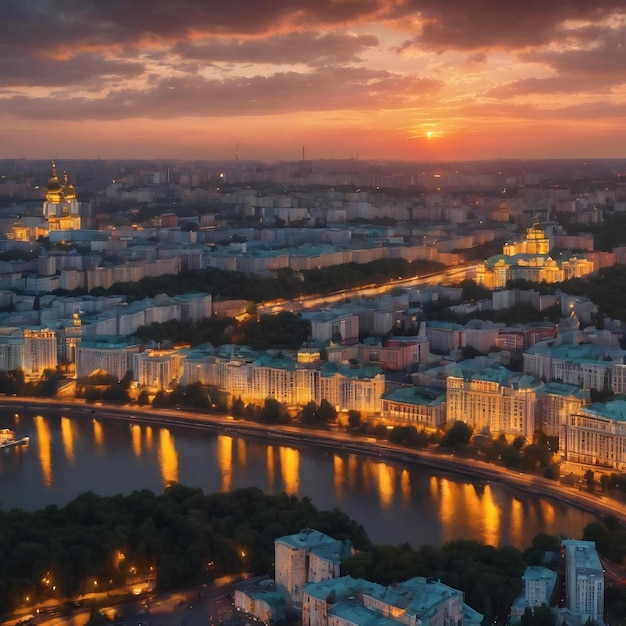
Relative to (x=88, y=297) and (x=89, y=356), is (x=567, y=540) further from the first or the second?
(x=88, y=297)

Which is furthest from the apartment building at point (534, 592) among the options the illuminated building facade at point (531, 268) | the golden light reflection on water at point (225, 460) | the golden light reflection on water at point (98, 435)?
the illuminated building facade at point (531, 268)

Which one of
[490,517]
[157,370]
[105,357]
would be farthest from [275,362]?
[490,517]

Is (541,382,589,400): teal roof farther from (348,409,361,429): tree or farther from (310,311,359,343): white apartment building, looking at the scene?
(310,311,359,343): white apartment building

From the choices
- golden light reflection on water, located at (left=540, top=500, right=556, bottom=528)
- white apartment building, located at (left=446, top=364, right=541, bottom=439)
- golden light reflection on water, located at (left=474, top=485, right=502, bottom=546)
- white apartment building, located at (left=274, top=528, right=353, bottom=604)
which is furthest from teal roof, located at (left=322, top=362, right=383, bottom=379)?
white apartment building, located at (left=274, top=528, right=353, bottom=604)

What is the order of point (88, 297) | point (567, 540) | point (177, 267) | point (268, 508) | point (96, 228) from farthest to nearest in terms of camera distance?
point (96, 228) < point (177, 267) < point (88, 297) < point (268, 508) < point (567, 540)

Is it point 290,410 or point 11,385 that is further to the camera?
point 11,385

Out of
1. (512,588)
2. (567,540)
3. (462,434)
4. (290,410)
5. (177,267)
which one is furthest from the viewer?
(177,267)

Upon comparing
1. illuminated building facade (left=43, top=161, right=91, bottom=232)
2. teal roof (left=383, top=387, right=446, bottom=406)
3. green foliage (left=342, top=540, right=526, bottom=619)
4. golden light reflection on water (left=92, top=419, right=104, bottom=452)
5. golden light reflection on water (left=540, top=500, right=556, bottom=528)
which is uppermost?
illuminated building facade (left=43, top=161, right=91, bottom=232)

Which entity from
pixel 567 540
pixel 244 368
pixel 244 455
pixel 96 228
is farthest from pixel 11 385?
pixel 96 228
